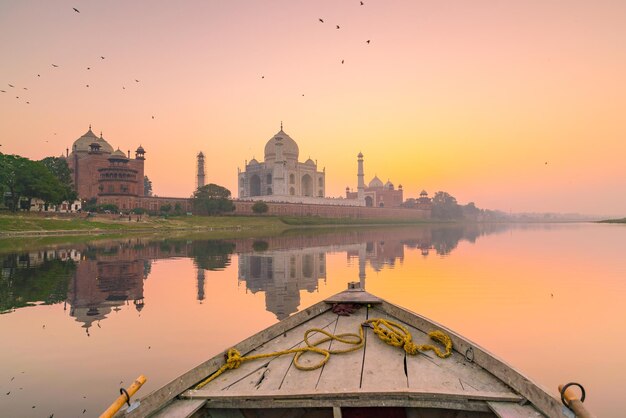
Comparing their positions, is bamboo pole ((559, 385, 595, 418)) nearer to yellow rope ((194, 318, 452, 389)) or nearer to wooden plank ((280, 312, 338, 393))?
yellow rope ((194, 318, 452, 389))

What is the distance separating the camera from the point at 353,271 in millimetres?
18125

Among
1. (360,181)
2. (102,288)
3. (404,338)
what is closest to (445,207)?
(360,181)

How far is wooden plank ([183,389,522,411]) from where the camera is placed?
12.3 feet

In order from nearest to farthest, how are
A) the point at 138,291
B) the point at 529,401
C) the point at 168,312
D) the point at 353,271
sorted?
the point at 529,401, the point at 168,312, the point at 138,291, the point at 353,271

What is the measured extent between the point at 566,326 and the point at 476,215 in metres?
145

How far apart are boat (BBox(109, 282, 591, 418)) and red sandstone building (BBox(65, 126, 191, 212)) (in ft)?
210

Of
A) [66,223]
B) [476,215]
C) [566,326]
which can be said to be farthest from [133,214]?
[476,215]

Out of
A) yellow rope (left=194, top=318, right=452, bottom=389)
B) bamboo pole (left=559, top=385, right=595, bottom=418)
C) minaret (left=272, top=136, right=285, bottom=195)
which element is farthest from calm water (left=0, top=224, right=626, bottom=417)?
minaret (left=272, top=136, right=285, bottom=195)

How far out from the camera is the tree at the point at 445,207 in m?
116

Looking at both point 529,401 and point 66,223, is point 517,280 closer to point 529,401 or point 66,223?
point 529,401

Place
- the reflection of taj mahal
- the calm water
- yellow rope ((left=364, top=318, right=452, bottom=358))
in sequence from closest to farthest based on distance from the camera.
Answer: yellow rope ((left=364, top=318, right=452, bottom=358)) → the calm water → the reflection of taj mahal

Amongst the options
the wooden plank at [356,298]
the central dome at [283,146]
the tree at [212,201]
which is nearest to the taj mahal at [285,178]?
the central dome at [283,146]

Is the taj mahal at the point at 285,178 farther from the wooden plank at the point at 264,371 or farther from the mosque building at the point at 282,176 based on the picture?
the wooden plank at the point at 264,371

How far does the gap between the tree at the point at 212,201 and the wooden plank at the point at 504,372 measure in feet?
205
